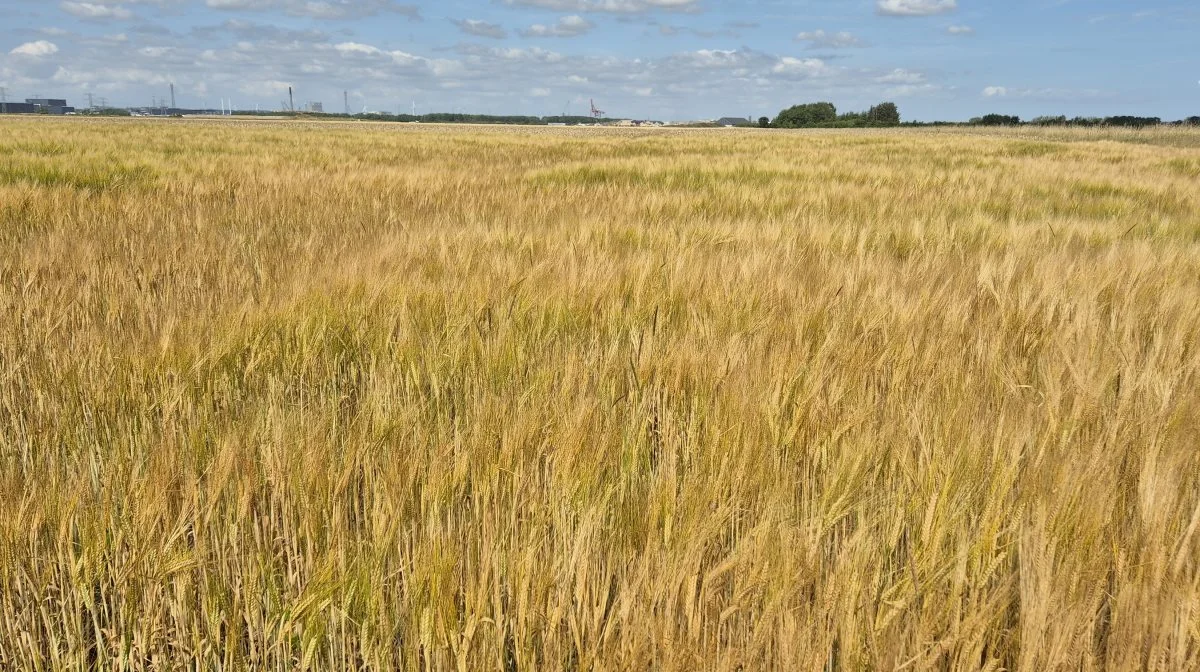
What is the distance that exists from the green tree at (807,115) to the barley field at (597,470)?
90.8 metres

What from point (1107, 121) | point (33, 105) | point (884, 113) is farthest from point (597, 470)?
point (33, 105)

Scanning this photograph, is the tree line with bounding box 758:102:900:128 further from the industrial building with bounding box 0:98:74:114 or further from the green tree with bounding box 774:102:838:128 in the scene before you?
the industrial building with bounding box 0:98:74:114

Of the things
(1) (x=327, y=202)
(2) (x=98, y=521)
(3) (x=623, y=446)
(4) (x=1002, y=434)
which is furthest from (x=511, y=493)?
(1) (x=327, y=202)

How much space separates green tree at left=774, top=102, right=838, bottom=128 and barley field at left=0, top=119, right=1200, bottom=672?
90.8 m

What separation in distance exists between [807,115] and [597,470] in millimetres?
96792

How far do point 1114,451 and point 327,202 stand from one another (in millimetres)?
5651

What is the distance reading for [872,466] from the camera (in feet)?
3.95

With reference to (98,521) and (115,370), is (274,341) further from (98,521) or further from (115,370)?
(98,521)

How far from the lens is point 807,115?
8919 cm

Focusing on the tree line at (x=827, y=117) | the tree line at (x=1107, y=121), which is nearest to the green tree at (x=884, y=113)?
the tree line at (x=827, y=117)

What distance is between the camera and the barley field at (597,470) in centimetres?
81

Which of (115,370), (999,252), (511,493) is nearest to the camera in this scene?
(511,493)

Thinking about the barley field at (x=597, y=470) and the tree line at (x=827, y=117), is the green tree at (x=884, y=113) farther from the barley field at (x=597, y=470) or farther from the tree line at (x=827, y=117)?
the barley field at (x=597, y=470)

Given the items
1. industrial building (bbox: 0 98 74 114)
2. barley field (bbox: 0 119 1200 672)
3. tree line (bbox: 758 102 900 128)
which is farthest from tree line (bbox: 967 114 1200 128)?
industrial building (bbox: 0 98 74 114)
